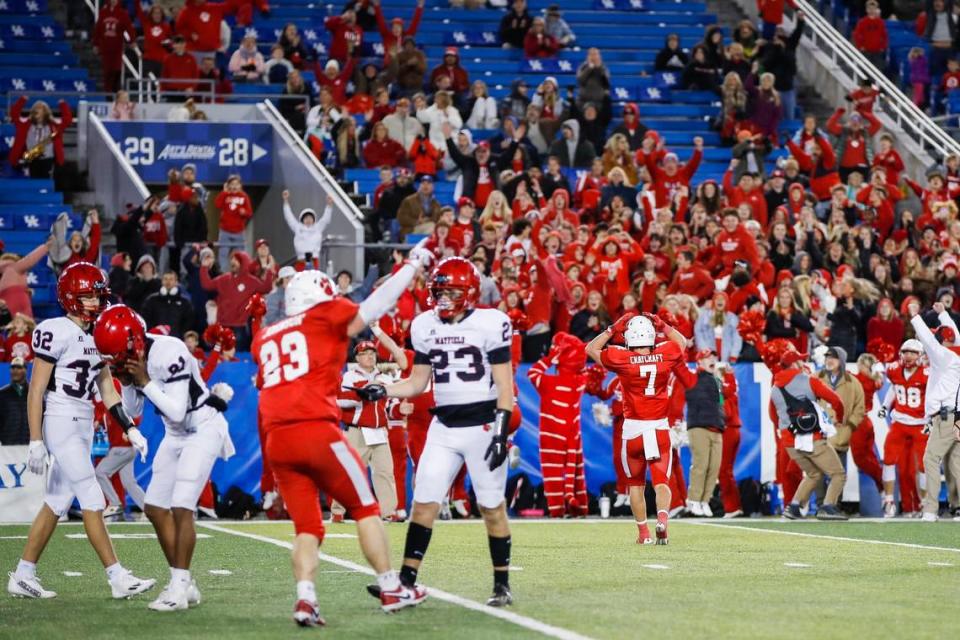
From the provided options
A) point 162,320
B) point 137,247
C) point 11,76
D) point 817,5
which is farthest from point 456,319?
point 817,5

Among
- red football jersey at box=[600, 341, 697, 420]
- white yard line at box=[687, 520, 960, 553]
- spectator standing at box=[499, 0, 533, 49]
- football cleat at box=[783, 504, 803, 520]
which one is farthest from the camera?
spectator standing at box=[499, 0, 533, 49]

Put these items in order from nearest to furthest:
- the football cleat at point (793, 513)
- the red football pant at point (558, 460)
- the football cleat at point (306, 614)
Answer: the football cleat at point (306, 614)
the football cleat at point (793, 513)
the red football pant at point (558, 460)

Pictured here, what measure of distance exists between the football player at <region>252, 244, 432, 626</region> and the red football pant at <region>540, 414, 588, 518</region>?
29.3ft

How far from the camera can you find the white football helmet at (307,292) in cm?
846

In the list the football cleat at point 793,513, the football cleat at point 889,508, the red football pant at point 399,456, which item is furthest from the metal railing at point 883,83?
the red football pant at point 399,456

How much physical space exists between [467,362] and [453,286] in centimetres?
43

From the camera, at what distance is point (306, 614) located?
810cm

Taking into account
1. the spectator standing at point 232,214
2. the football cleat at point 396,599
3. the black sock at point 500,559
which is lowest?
the football cleat at point 396,599

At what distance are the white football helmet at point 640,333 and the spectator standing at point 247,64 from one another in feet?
40.2

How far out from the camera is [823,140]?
23703mm

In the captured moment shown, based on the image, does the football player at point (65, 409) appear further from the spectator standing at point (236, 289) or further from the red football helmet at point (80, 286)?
the spectator standing at point (236, 289)

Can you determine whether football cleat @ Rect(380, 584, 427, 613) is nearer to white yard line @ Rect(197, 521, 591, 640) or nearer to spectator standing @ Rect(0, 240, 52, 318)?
white yard line @ Rect(197, 521, 591, 640)

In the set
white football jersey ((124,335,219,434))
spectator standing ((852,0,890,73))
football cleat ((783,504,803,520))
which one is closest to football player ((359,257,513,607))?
white football jersey ((124,335,219,434))

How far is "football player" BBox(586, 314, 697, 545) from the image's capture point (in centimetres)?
1355
